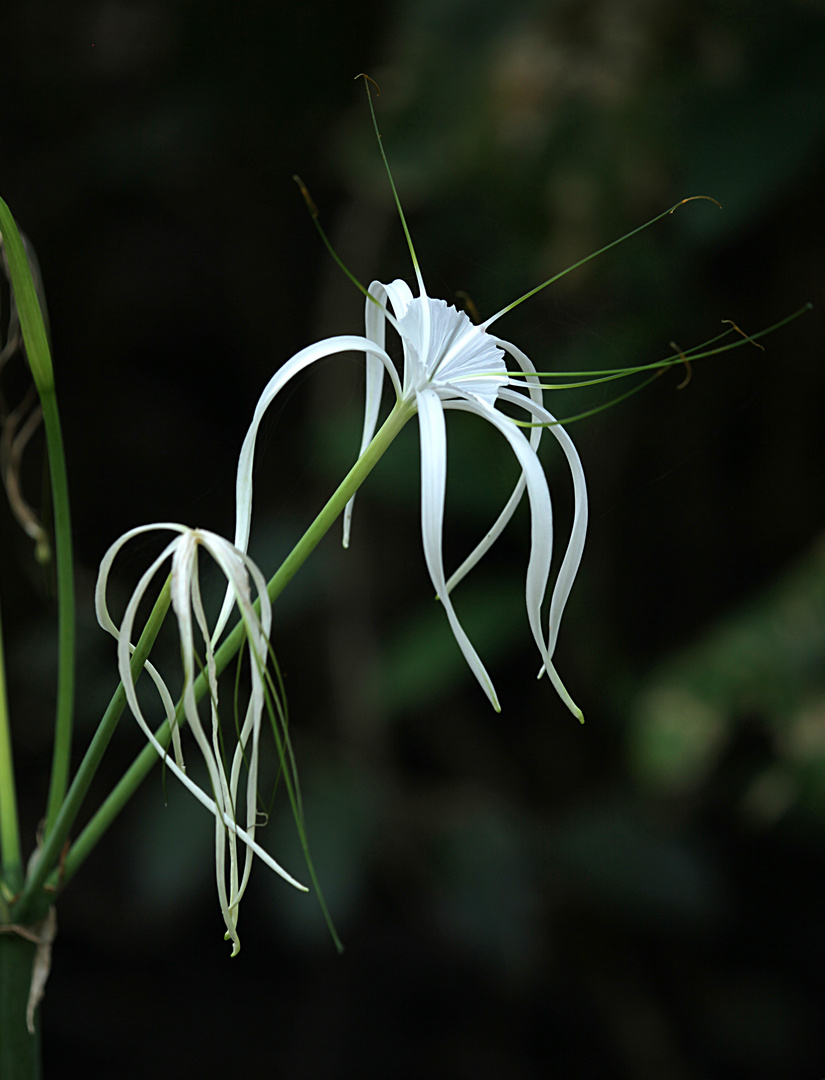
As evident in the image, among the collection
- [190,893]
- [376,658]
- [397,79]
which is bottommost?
[190,893]

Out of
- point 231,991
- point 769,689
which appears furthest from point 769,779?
point 231,991

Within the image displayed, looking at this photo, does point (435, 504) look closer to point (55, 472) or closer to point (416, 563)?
point (55, 472)

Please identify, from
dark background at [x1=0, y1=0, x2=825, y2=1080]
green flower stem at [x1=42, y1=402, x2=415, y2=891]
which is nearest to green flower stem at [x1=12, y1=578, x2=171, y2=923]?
green flower stem at [x1=42, y1=402, x2=415, y2=891]

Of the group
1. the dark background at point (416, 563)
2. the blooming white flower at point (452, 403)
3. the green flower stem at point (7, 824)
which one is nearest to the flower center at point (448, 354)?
the blooming white flower at point (452, 403)

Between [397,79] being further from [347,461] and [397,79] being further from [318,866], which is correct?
[318,866]

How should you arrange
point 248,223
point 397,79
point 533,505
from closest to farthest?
1. point 533,505
2. point 397,79
3. point 248,223

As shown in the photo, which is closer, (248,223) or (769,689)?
(769,689)

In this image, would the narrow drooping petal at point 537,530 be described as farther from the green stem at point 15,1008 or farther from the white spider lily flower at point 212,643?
the green stem at point 15,1008

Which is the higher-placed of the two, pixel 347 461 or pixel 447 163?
pixel 447 163
